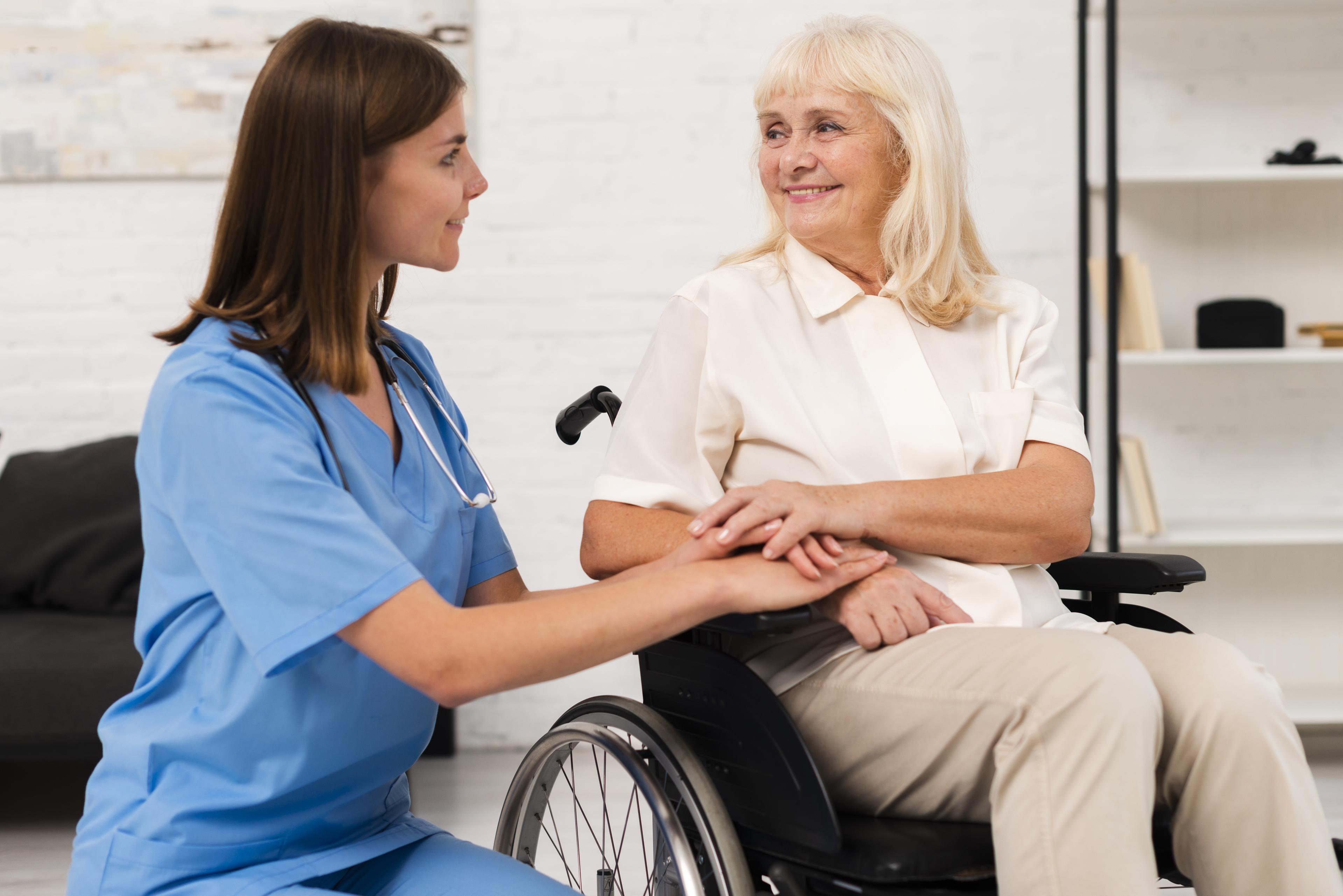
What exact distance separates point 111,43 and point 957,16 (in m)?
2.12

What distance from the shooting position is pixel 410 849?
3.78 feet

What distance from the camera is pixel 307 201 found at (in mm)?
1018

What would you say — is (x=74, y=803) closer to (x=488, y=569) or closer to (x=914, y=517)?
(x=488, y=569)

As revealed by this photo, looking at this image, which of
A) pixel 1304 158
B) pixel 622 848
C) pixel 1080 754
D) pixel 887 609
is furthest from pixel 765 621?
pixel 1304 158

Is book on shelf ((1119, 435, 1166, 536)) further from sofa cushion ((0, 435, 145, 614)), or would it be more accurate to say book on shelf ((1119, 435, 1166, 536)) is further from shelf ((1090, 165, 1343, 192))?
sofa cushion ((0, 435, 145, 614))

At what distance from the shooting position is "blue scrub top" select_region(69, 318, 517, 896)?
929 mm

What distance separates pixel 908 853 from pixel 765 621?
0.76 feet

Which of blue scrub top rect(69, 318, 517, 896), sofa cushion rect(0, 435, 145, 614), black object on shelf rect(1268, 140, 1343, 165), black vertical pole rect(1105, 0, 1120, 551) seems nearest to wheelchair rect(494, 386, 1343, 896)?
blue scrub top rect(69, 318, 517, 896)

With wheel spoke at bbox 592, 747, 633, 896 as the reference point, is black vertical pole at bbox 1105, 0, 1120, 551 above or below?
above

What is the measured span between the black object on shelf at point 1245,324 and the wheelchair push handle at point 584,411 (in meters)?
1.87

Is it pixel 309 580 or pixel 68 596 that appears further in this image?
pixel 68 596

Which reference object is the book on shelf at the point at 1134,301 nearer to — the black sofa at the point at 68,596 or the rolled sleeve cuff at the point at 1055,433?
the rolled sleeve cuff at the point at 1055,433

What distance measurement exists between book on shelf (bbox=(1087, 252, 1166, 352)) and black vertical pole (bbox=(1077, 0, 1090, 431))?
142 mm

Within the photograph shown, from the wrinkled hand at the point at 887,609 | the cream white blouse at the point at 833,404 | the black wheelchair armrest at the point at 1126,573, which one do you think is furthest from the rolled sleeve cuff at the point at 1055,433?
the wrinkled hand at the point at 887,609
